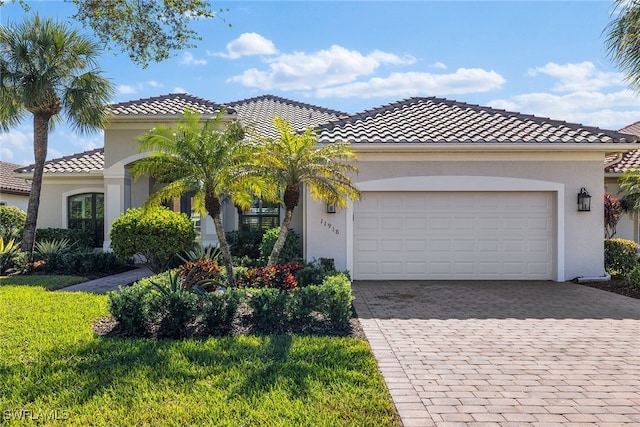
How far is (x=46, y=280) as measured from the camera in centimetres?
1080

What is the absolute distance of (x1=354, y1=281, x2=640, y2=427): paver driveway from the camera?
13.0 feet

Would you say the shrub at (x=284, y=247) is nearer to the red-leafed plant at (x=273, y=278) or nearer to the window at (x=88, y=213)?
the red-leafed plant at (x=273, y=278)


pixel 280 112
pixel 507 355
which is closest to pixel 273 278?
pixel 507 355

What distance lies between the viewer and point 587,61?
10.1 m

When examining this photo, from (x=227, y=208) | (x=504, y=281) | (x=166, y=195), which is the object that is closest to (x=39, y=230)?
(x=227, y=208)

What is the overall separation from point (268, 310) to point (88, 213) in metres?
14.2

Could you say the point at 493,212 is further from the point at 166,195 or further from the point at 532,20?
the point at 166,195

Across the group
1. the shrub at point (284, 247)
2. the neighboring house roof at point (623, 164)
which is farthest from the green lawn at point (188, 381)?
the neighboring house roof at point (623, 164)

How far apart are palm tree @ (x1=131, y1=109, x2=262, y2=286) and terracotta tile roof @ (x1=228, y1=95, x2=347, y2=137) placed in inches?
312

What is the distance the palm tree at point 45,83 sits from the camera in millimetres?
12586

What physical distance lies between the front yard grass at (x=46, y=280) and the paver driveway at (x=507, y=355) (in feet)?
24.8

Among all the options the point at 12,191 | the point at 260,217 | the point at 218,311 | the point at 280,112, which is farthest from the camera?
the point at 12,191

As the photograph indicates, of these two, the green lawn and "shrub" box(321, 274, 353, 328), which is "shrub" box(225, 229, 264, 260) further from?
the green lawn

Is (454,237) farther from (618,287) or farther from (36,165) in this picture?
(36,165)
